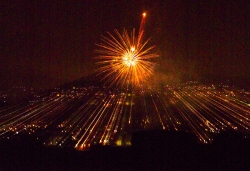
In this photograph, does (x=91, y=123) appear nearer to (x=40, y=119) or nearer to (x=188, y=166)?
(x=40, y=119)

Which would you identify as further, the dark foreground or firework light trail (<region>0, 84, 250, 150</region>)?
firework light trail (<region>0, 84, 250, 150</region>)

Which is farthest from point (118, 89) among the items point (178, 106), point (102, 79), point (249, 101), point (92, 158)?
point (92, 158)

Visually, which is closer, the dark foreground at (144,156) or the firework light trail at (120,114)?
the dark foreground at (144,156)

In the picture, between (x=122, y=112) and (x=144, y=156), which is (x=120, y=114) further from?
(x=144, y=156)

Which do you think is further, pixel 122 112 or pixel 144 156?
pixel 122 112

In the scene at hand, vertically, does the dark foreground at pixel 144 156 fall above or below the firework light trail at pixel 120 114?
above

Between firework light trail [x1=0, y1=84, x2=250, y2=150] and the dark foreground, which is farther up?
the dark foreground

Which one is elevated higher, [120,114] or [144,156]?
[144,156]

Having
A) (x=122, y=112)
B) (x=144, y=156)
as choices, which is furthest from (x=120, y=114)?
(x=144, y=156)
